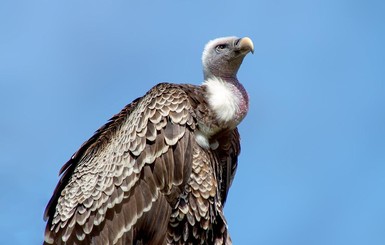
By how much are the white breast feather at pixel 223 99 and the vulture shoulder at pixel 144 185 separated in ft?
0.82

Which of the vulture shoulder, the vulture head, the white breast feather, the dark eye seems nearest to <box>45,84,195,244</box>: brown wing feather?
the vulture shoulder

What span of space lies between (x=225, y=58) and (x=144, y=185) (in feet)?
7.22

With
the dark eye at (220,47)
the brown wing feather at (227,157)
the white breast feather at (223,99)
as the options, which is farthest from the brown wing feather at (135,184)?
the dark eye at (220,47)

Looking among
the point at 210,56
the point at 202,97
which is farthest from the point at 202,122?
the point at 210,56

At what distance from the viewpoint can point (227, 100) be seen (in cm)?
1295

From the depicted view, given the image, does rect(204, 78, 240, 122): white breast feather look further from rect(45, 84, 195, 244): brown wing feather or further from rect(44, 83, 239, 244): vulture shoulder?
rect(45, 84, 195, 244): brown wing feather

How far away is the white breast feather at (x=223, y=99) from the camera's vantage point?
42.2 ft

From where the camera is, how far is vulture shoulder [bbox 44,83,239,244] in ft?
40.6

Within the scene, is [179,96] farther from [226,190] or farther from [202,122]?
[226,190]

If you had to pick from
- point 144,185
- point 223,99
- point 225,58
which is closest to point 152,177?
point 144,185

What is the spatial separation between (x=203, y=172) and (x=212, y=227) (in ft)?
2.50

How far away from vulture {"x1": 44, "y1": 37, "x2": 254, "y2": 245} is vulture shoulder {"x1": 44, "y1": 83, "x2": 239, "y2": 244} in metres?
0.01

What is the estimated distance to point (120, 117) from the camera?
43.1 ft

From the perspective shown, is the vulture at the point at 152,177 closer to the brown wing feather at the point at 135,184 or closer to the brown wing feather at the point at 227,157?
the brown wing feather at the point at 135,184
